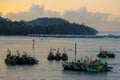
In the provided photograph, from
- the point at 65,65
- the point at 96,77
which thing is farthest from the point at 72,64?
the point at 96,77

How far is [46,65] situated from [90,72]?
1609cm

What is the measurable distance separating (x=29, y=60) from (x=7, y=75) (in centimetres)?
1693

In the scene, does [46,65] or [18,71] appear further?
[46,65]

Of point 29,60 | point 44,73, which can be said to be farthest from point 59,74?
point 29,60

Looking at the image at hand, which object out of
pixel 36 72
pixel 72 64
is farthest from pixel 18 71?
pixel 72 64

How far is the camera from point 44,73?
8831 cm

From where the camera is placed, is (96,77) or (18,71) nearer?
(96,77)

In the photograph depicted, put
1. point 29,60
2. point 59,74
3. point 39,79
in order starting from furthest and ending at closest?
point 29,60 < point 59,74 < point 39,79

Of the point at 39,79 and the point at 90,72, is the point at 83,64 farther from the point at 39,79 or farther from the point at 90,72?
the point at 39,79

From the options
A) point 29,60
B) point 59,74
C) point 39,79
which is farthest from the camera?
point 29,60

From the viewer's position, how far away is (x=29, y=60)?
101m

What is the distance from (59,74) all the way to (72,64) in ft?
16.4

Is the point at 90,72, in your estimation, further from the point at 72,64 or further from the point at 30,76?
the point at 30,76

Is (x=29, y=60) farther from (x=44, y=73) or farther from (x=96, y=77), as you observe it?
(x=96, y=77)
